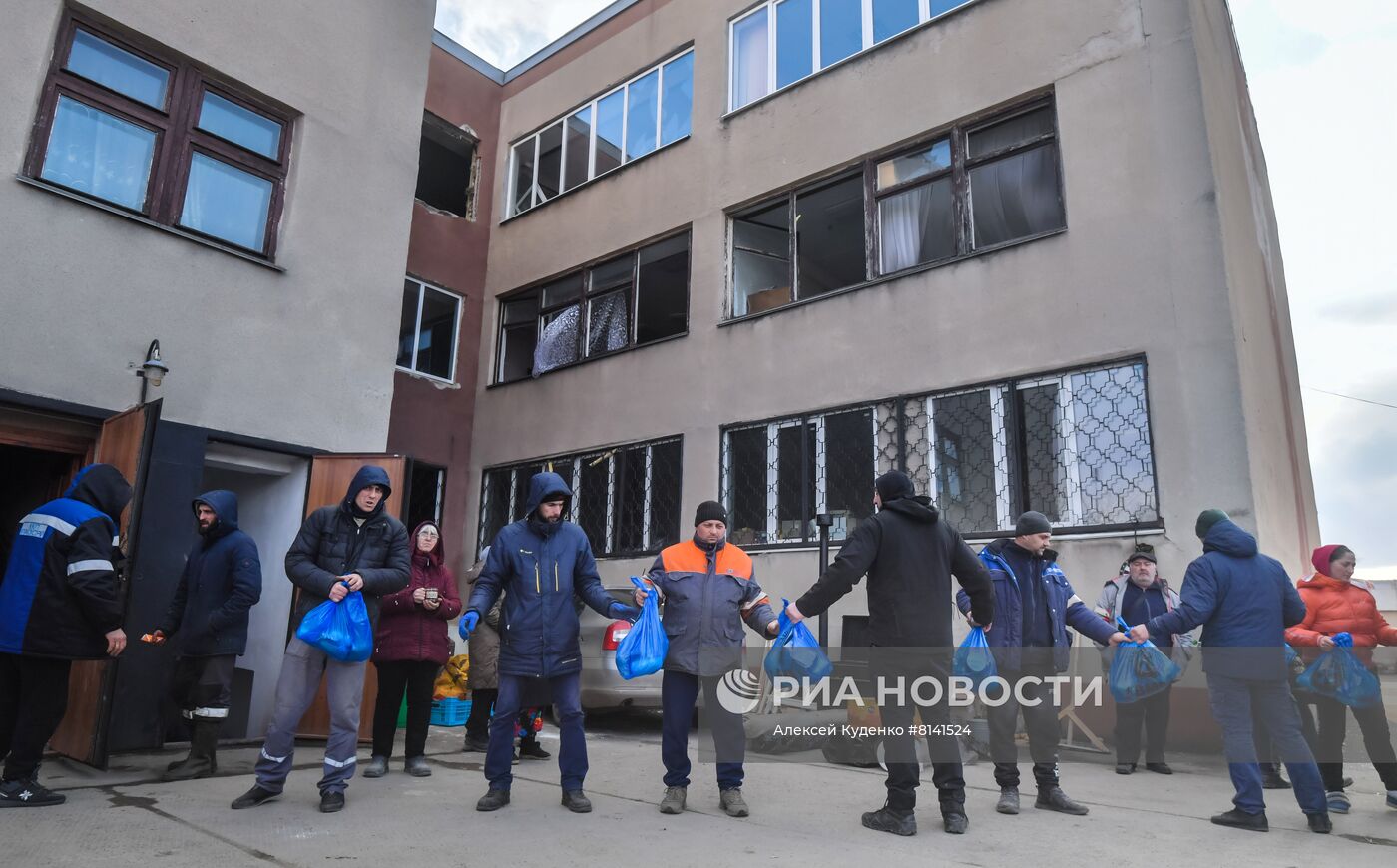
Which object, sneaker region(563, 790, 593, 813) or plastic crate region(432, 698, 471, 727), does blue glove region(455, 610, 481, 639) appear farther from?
plastic crate region(432, 698, 471, 727)

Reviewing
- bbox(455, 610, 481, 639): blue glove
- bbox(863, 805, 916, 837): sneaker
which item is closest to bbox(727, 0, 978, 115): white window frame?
bbox(455, 610, 481, 639): blue glove

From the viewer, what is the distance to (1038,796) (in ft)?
17.4

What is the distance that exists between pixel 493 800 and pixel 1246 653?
4.38m

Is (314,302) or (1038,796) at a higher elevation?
(314,302)

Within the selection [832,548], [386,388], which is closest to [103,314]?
[386,388]

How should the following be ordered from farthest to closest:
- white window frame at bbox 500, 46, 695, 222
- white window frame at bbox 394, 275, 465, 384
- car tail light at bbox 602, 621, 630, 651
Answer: white window frame at bbox 394, 275, 465, 384 < white window frame at bbox 500, 46, 695, 222 < car tail light at bbox 602, 621, 630, 651

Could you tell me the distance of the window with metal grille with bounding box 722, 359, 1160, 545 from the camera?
28.3ft

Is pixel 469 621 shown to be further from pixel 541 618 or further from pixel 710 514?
pixel 710 514

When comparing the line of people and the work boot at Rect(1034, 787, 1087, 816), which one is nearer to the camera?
the line of people

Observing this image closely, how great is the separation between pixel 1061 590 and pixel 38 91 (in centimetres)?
868

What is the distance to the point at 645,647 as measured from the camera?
16.3 ft

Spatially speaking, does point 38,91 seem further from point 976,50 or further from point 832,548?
point 976,50

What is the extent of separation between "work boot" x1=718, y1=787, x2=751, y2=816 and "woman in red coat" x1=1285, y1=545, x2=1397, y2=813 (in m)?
3.70

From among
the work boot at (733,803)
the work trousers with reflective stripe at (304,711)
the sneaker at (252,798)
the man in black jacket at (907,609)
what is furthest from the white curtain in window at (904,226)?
the sneaker at (252,798)
